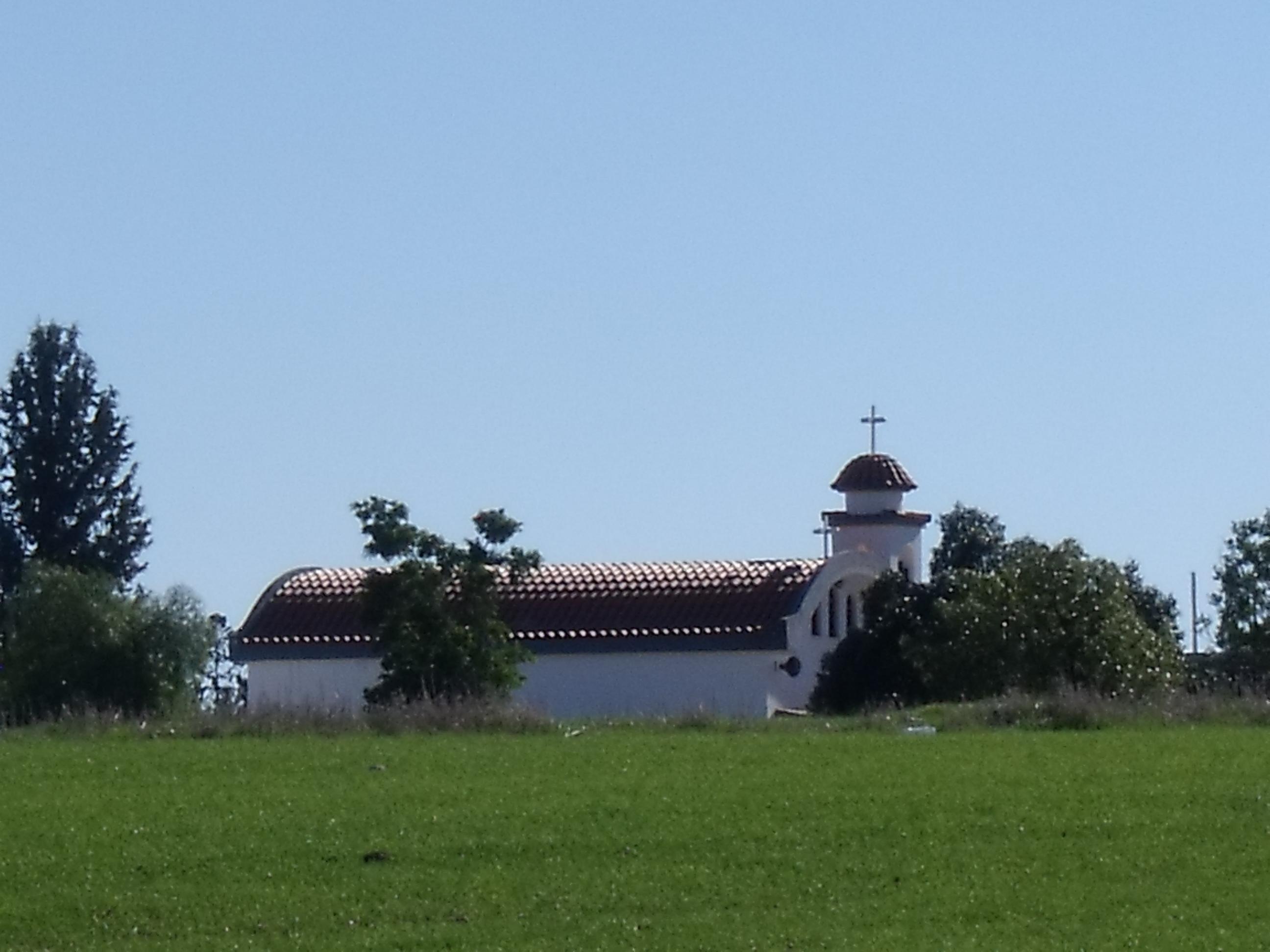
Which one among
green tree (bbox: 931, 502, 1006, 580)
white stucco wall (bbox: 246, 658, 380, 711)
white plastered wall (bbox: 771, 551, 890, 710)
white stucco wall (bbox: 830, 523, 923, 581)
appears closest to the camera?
white plastered wall (bbox: 771, 551, 890, 710)

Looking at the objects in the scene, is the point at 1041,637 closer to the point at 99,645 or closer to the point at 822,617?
the point at 822,617

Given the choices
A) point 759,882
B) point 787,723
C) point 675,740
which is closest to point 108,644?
point 787,723

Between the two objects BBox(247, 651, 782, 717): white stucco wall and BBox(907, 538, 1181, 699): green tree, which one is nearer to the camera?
BBox(907, 538, 1181, 699): green tree

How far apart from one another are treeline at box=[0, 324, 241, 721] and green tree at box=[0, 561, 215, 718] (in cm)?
4

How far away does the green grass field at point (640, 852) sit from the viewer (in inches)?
691

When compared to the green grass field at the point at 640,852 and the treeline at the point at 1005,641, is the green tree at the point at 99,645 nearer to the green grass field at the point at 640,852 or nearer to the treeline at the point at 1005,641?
the treeline at the point at 1005,641

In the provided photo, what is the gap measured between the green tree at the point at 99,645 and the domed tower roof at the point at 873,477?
17015 mm

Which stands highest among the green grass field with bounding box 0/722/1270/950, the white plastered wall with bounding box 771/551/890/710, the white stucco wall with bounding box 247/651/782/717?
the white plastered wall with bounding box 771/551/890/710

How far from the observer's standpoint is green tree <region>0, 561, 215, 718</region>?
6078 centimetres

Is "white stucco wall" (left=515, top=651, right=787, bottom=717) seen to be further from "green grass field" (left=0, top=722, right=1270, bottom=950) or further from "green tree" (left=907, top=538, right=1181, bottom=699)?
"green grass field" (left=0, top=722, right=1270, bottom=950)

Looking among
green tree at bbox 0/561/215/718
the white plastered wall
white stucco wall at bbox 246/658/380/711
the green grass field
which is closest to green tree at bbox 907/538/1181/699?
the white plastered wall

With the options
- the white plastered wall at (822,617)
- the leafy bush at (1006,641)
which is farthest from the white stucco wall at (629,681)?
the leafy bush at (1006,641)

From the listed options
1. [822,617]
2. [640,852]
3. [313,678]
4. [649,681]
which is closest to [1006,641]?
[822,617]

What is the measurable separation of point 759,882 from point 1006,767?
759 cm
